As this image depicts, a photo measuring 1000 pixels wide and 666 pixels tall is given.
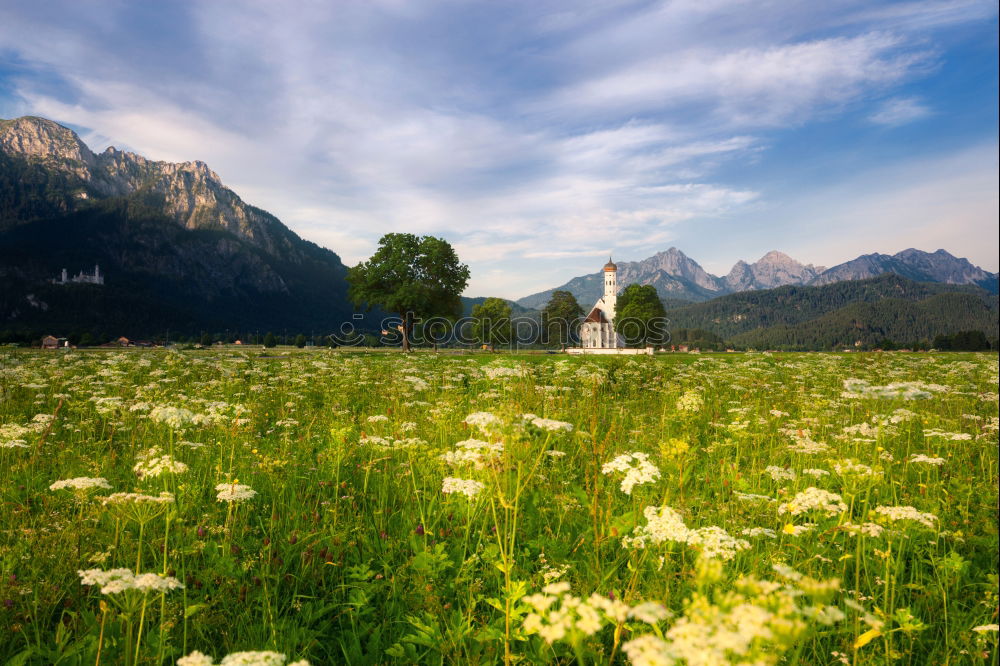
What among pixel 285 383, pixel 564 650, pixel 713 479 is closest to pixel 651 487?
pixel 713 479

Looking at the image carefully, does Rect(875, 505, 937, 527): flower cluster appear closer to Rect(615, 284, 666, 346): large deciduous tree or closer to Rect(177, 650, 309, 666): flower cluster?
Rect(177, 650, 309, 666): flower cluster

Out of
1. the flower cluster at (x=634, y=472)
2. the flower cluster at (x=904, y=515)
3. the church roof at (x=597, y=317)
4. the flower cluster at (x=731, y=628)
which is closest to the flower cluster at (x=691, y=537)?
the flower cluster at (x=634, y=472)

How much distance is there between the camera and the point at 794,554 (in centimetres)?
492

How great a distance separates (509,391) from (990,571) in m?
7.38

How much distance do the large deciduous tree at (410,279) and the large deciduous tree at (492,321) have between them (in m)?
45.5

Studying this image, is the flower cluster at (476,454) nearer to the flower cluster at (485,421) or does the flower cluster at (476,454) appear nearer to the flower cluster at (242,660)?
the flower cluster at (485,421)

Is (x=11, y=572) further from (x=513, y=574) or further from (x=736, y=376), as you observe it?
(x=736, y=376)

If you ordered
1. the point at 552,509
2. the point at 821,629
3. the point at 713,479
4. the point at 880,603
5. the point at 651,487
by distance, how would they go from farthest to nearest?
1. the point at 713,479
2. the point at 651,487
3. the point at 552,509
4. the point at 880,603
5. the point at 821,629

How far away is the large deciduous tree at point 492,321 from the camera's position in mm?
108500

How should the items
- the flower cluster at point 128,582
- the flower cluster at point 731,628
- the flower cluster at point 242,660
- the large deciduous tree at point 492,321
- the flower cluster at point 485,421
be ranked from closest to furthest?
the flower cluster at point 731,628
the flower cluster at point 242,660
the flower cluster at point 128,582
the flower cluster at point 485,421
the large deciduous tree at point 492,321

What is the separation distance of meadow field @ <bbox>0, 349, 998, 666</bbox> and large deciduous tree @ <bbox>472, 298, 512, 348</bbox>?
98971mm

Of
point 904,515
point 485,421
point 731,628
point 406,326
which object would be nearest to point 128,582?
point 485,421

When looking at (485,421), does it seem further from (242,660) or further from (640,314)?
(640,314)

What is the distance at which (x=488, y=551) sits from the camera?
14.8ft
